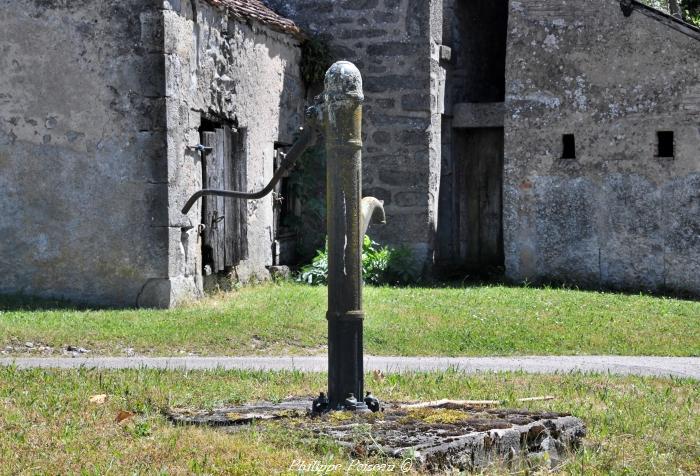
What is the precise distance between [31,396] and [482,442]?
3.02m

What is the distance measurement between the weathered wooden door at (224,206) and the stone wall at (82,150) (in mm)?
1185

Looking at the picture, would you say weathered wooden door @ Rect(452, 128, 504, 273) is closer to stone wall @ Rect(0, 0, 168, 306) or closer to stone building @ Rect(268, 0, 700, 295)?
stone building @ Rect(268, 0, 700, 295)

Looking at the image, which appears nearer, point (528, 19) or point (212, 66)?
point (212, 66)

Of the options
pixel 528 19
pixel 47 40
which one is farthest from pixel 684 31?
pixel 47 40

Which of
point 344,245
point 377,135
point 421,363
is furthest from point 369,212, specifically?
point 377,135

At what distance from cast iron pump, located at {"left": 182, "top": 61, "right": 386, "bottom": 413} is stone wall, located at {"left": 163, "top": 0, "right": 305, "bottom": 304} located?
573 centimetres

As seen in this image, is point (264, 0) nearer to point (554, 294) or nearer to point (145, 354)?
point (554, 294)

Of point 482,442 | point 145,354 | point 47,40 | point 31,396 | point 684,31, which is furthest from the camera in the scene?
point 684,31

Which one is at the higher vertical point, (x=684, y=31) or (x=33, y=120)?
(x=684, y=31)

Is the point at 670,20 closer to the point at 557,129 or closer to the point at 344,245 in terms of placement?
the point at 557,129

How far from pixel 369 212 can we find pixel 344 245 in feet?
1.70

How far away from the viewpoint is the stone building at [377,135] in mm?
11766

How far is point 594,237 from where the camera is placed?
1459 centimetres

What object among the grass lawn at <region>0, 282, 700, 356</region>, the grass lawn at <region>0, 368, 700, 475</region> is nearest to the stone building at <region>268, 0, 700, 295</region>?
the grass lawn at <region>0, 282, 700, 356</region>
